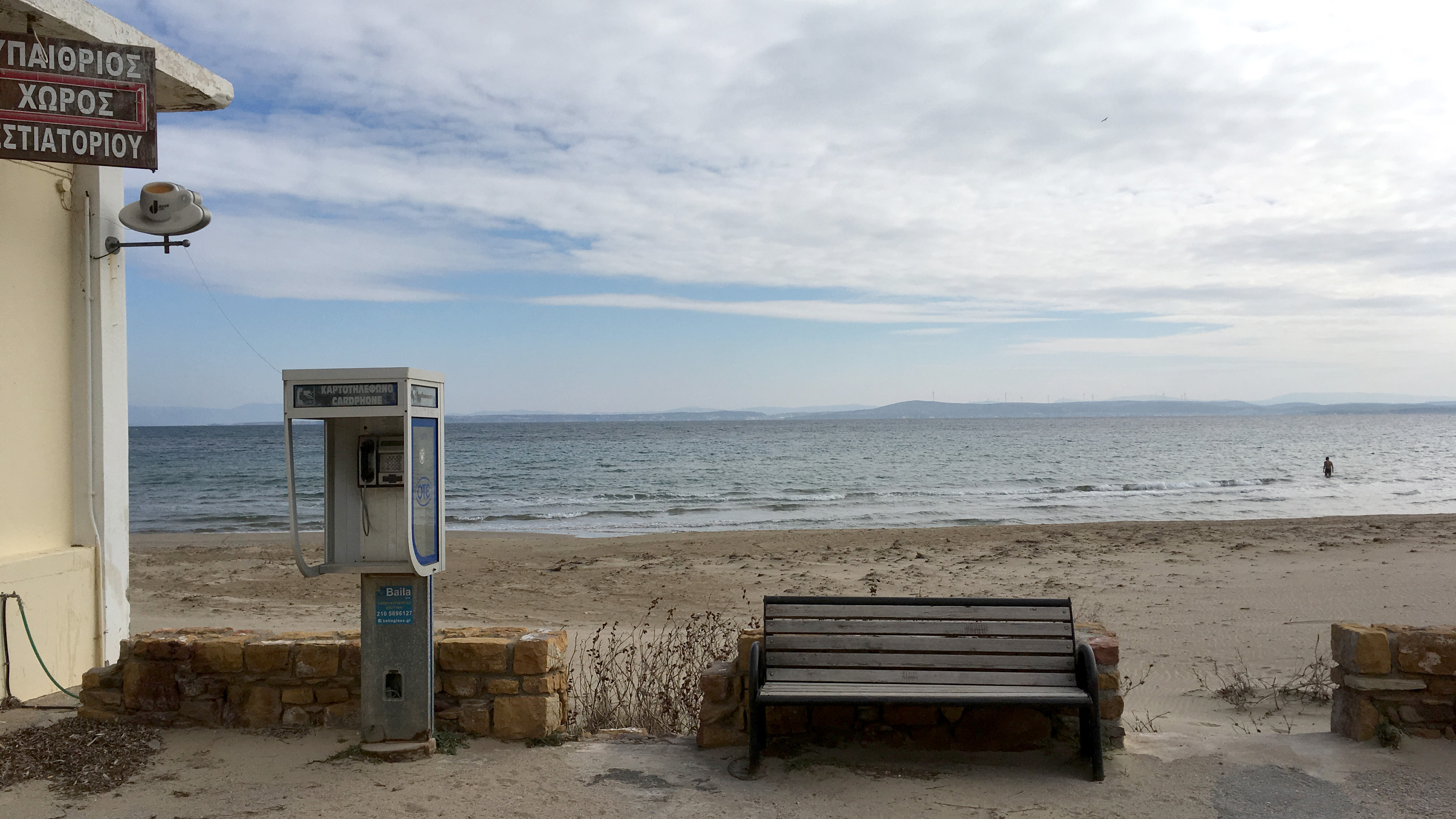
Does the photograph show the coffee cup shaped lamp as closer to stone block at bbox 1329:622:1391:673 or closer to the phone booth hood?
the phone booth hood

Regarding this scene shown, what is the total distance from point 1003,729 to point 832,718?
848 millimetres

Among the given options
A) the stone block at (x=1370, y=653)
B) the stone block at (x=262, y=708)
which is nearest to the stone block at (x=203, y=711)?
the stone block at (x=262, y=708)

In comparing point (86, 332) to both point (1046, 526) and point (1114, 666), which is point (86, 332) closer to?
point (1114, 666)

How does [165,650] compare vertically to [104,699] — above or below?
above

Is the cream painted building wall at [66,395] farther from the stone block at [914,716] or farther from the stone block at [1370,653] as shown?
the stone block at [1370,653]

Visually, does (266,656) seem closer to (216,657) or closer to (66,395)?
(216,657)

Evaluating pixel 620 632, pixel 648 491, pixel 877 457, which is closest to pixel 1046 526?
pixel 620 632

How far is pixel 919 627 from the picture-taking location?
4520mm

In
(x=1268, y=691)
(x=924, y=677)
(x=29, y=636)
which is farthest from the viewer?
(x=1268, y=691)

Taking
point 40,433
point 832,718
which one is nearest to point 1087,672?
point 832,718

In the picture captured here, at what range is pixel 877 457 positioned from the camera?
55.8 m

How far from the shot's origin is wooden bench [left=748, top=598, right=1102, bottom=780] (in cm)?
420

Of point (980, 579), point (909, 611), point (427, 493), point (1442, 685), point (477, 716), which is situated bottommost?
point (980, 579)

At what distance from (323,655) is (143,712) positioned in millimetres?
1031
